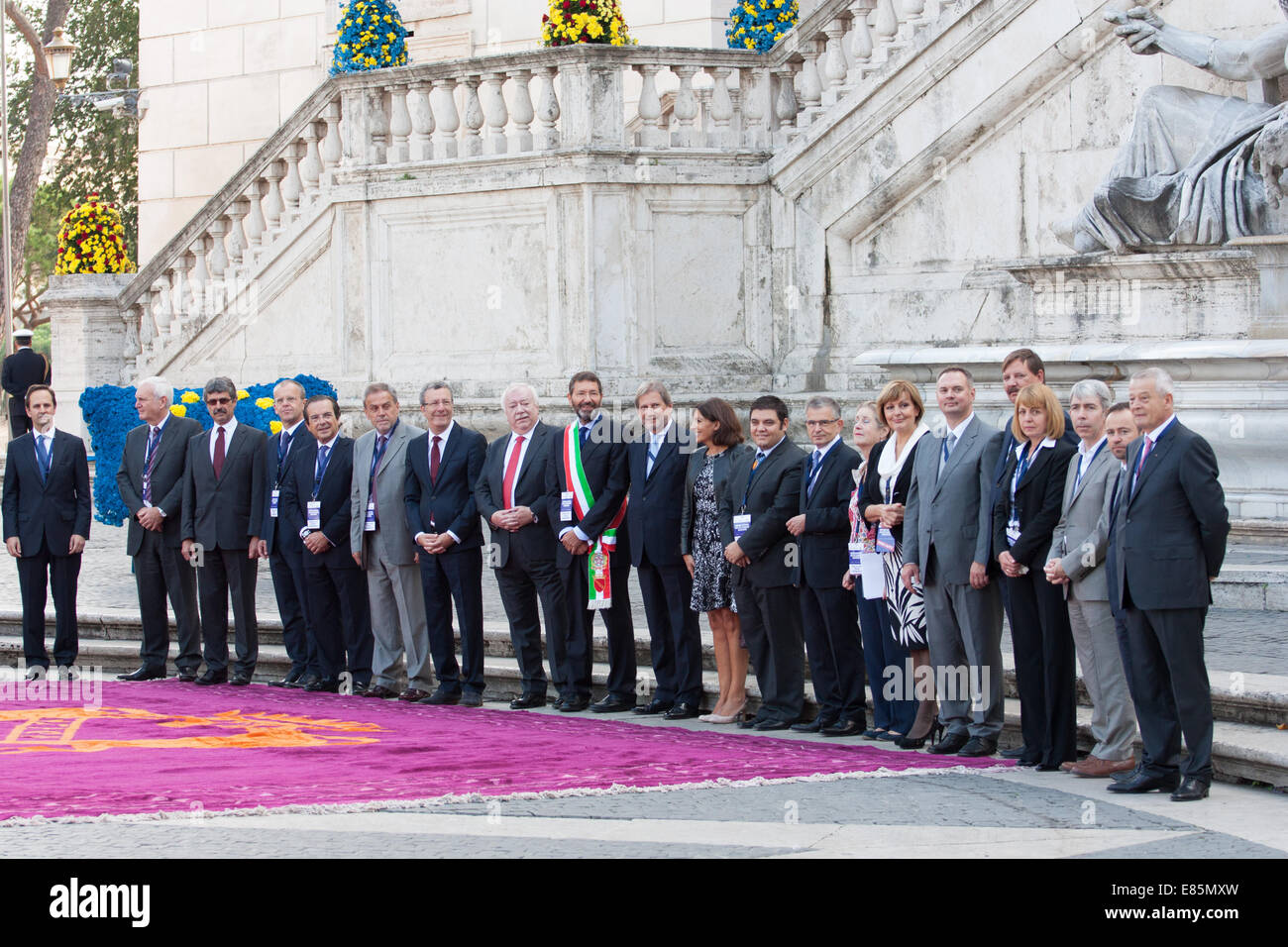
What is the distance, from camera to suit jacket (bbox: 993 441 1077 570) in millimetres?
8336

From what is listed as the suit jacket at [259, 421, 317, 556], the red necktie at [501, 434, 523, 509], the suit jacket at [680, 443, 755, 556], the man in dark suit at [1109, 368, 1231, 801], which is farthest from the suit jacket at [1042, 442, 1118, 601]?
the suit jacket at [259, 421, 317, 556]

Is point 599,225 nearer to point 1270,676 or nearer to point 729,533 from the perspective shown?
point 729,533

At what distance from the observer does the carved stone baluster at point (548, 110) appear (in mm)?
16109

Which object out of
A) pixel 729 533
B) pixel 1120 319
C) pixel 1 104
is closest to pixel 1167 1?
pixel 1120 319

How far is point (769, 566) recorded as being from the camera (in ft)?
31.7

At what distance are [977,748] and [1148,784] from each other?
3.68ft

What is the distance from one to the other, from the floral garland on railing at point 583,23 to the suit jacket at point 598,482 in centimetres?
658

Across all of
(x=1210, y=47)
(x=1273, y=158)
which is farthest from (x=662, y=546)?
(x=1210, y=47)

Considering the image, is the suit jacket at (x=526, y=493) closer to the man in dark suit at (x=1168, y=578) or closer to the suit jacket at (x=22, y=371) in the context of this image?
the man in dark suit at (x=1168, y=578)

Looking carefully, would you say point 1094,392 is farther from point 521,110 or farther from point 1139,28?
point 521,110

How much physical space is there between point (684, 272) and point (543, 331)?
134cm

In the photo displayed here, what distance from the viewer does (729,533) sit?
32.3 feet

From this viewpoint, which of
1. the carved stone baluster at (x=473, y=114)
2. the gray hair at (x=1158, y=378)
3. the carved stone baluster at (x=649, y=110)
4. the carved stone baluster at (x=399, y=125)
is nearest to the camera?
the gray hair at (x=1158, y=378)

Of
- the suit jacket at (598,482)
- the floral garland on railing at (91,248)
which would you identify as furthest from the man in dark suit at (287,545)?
the floral garland on railing at (91,248)
